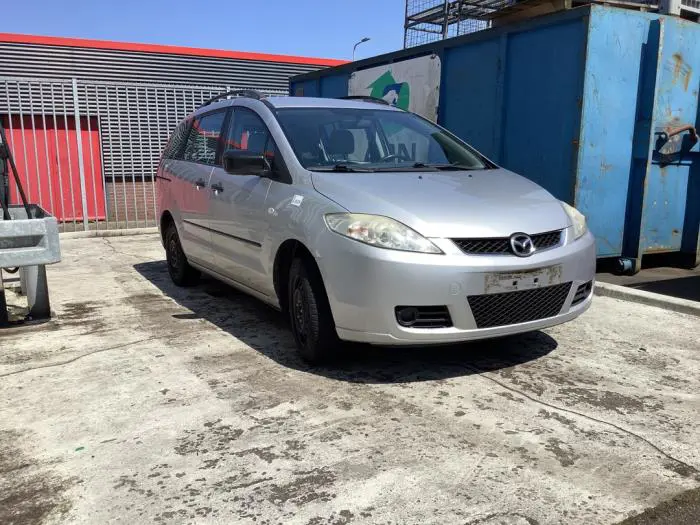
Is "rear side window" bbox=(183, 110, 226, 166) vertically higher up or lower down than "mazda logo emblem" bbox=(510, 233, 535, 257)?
higher up

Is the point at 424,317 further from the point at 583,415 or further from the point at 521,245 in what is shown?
the point at 583,415

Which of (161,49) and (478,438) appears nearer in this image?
(478,438)

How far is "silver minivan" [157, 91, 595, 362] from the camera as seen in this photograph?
10.6 feet

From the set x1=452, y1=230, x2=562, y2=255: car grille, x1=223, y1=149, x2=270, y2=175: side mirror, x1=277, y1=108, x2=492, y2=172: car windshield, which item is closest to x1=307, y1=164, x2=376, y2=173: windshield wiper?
x1=277, y1=108, x2=492, y2=172: car windshield

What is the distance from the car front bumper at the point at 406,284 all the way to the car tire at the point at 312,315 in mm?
131

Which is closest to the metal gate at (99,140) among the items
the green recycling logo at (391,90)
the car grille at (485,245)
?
the green recycling logo at (391,90)

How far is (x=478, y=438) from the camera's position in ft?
9.40

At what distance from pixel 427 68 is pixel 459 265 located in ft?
17.8

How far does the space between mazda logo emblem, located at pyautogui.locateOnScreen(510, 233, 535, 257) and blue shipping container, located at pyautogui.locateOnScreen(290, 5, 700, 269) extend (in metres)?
3.14

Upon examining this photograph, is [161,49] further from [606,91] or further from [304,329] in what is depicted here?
[304,329]

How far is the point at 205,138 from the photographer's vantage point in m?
5.40

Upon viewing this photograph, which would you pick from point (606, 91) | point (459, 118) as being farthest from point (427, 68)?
point (606, 91)

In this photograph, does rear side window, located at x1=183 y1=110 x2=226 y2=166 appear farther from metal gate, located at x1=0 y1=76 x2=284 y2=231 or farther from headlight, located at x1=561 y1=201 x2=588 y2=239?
metal gate, located at x1=0 y1=76 x2=284 y2=231

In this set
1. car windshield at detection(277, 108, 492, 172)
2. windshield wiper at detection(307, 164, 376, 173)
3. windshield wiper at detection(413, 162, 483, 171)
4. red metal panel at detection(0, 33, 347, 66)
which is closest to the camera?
windshield wiper at detection(307, 164, 376, 173)
